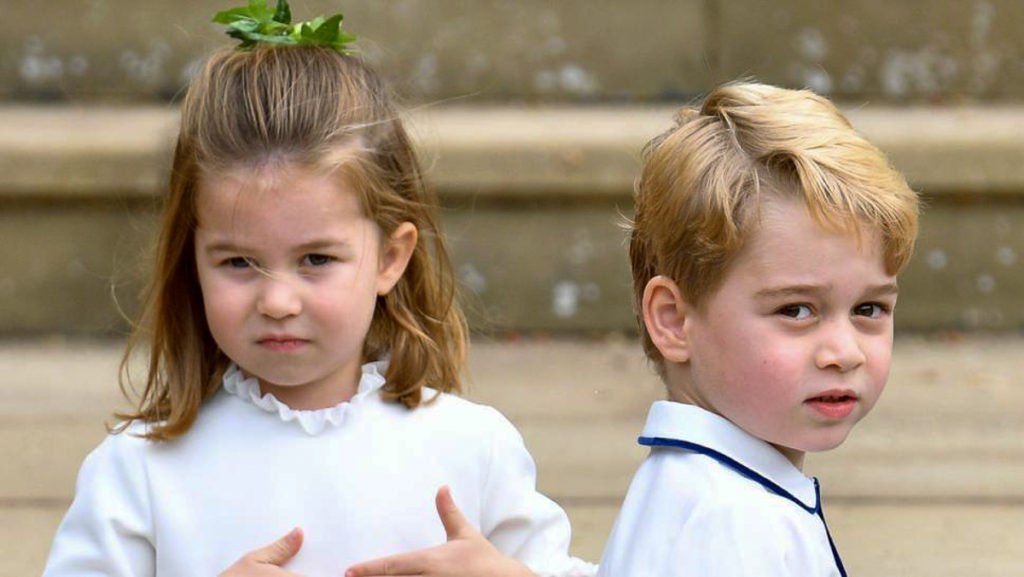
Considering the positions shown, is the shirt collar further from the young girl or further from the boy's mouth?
the young girl

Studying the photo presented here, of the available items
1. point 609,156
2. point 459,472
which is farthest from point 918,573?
point 609,156

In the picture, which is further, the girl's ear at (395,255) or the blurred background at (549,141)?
the blurred background at (549,141)

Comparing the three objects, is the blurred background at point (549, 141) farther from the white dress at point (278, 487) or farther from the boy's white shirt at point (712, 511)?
the boy's white shirt at point (712, 511)

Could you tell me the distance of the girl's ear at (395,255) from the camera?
284 cm

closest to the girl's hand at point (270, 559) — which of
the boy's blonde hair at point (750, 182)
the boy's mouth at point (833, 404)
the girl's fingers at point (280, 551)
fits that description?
the girl's fingers at point (280, 551)

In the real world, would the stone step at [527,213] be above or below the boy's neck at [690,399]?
below

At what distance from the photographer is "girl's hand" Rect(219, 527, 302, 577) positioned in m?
2.64

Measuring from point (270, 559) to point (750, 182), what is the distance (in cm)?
94

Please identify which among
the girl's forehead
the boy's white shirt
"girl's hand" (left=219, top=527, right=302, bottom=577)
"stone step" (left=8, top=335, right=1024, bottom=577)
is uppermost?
the girl's forehead

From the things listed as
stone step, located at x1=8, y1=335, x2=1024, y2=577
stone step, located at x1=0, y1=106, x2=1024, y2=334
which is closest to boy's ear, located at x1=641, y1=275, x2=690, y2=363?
stone step, located at x1=8, y1=335, x2=1024, y2=577

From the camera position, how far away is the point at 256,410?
281 cm

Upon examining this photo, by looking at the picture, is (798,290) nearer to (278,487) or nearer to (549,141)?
(278,487)

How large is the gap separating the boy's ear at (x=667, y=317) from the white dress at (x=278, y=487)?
1.53 feet

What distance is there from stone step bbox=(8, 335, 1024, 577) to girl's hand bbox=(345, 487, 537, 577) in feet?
3.43
